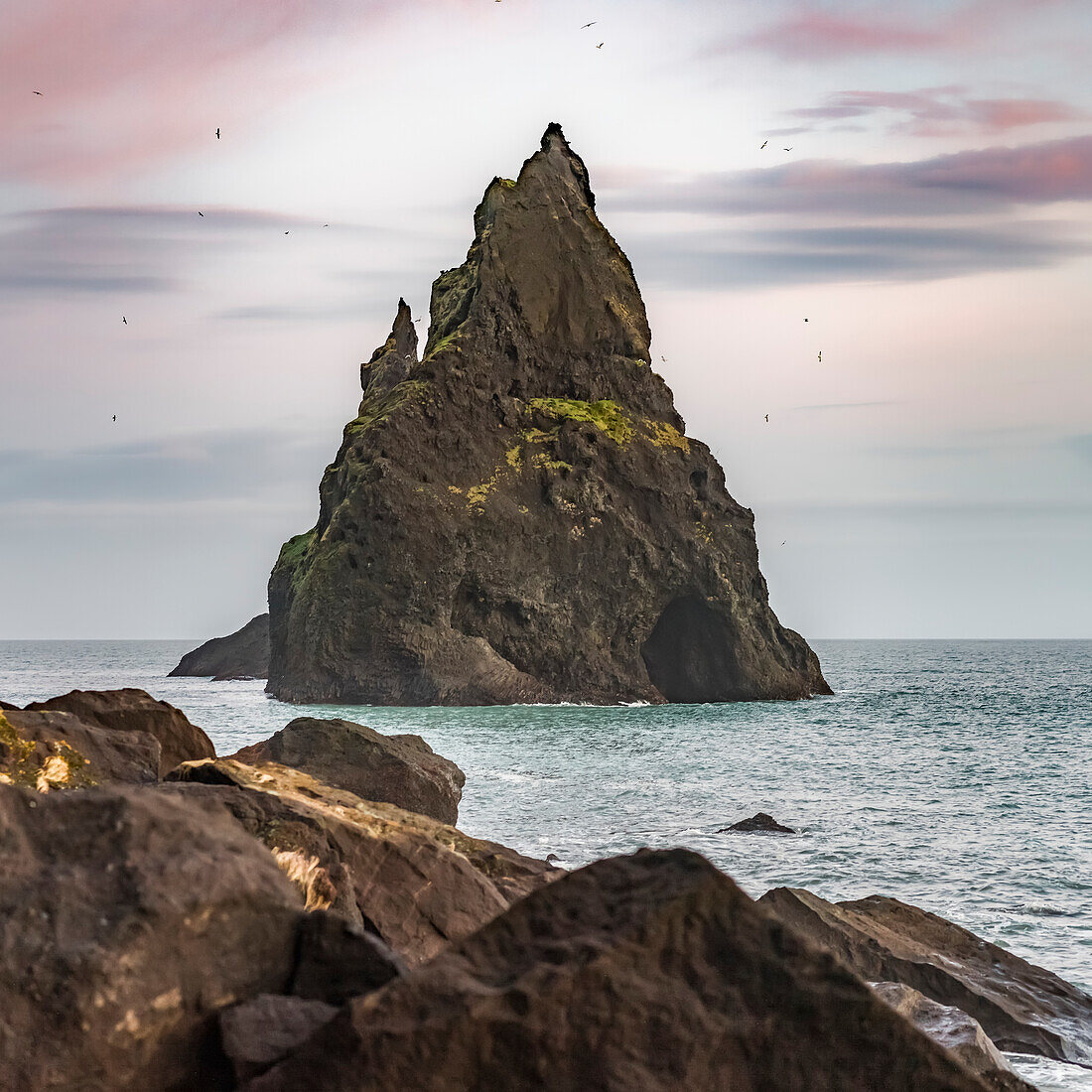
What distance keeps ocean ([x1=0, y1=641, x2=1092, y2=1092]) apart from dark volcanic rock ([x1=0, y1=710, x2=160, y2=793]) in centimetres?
803

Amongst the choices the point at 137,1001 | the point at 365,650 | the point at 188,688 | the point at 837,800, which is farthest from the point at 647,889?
the point at 188,688

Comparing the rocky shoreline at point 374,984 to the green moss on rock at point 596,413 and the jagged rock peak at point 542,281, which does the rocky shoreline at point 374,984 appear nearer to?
the jagged rock peak at point 542,281

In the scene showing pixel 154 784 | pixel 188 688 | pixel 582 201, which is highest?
pixel 582 201

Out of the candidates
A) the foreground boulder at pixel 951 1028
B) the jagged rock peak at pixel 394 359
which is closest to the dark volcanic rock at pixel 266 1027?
the foreground boulder at pixel 951 1028

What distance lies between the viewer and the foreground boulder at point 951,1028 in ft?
27.2

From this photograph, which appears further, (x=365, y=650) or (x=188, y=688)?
(x=188, y=688)

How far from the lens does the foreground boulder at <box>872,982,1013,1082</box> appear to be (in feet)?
27.2

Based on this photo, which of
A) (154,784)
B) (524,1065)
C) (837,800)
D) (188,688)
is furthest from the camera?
(188,688)

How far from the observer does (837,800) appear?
30.3 metres

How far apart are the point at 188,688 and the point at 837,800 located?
227 feet

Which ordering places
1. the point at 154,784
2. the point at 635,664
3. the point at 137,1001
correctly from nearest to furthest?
1. the point at 137,1001
2. the point at 154,784
3. the point at 635,664

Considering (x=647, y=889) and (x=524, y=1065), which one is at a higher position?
(x=647, y=889)

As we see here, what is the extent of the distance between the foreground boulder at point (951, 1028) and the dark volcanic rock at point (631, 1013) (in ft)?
11.5

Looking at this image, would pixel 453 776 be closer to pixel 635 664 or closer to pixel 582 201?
pixel 635 664
